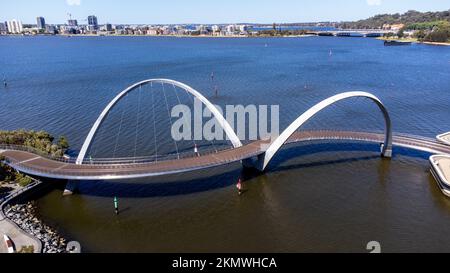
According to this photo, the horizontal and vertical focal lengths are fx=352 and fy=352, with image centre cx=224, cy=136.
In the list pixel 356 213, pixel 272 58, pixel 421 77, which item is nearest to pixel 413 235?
pixel 356 213

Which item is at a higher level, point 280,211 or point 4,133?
point 4,133

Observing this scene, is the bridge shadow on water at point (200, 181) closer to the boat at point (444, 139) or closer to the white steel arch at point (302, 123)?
the white steel arch at point (302, 123)

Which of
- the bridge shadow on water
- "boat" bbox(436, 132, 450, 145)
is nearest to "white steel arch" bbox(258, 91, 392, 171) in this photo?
the bridge shadow on water

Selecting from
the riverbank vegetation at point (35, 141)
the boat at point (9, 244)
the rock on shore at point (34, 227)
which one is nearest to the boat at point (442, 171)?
the rock on shore at point (34, 227)

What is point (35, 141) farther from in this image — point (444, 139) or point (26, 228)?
point (444, 139)

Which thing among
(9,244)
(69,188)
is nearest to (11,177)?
(69,188)
